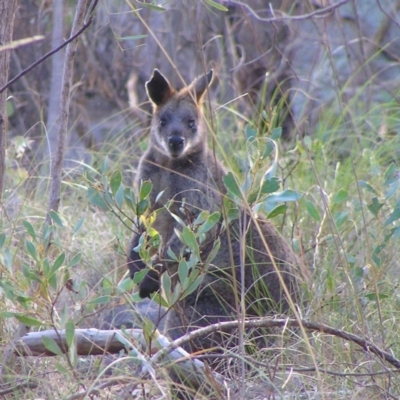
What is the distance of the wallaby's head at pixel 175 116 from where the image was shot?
5011 millimetres

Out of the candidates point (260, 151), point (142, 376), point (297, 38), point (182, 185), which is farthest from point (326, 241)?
point (297, 38)

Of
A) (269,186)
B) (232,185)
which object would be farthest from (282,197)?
(232,185)

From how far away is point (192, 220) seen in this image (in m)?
4.47

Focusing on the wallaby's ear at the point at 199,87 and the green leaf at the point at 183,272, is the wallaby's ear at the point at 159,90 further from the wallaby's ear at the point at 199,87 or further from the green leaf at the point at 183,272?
the green leaf at the point at 183,272

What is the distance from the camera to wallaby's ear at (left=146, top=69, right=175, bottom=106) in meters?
5.15

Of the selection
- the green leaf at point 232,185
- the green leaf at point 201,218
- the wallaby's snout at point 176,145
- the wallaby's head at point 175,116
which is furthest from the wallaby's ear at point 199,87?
the green leaf at point 232,185

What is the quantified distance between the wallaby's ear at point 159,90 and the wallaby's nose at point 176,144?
0.48 meters

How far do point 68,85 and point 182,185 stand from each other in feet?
5.00

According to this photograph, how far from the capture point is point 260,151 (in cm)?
326

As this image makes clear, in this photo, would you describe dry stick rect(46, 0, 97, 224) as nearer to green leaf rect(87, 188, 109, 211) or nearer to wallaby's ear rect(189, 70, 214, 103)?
green leaf rect(87, 188, 109, 211)

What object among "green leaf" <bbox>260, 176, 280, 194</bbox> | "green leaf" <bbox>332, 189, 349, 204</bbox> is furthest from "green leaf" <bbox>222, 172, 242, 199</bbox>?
"green leaf" <bbox>332, 189, 349, 204</bbox>

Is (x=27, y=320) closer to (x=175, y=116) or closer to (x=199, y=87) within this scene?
(x=175, y=116)

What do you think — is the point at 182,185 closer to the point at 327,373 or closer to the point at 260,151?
the point at 260,151

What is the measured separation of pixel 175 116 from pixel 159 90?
0.24 m
